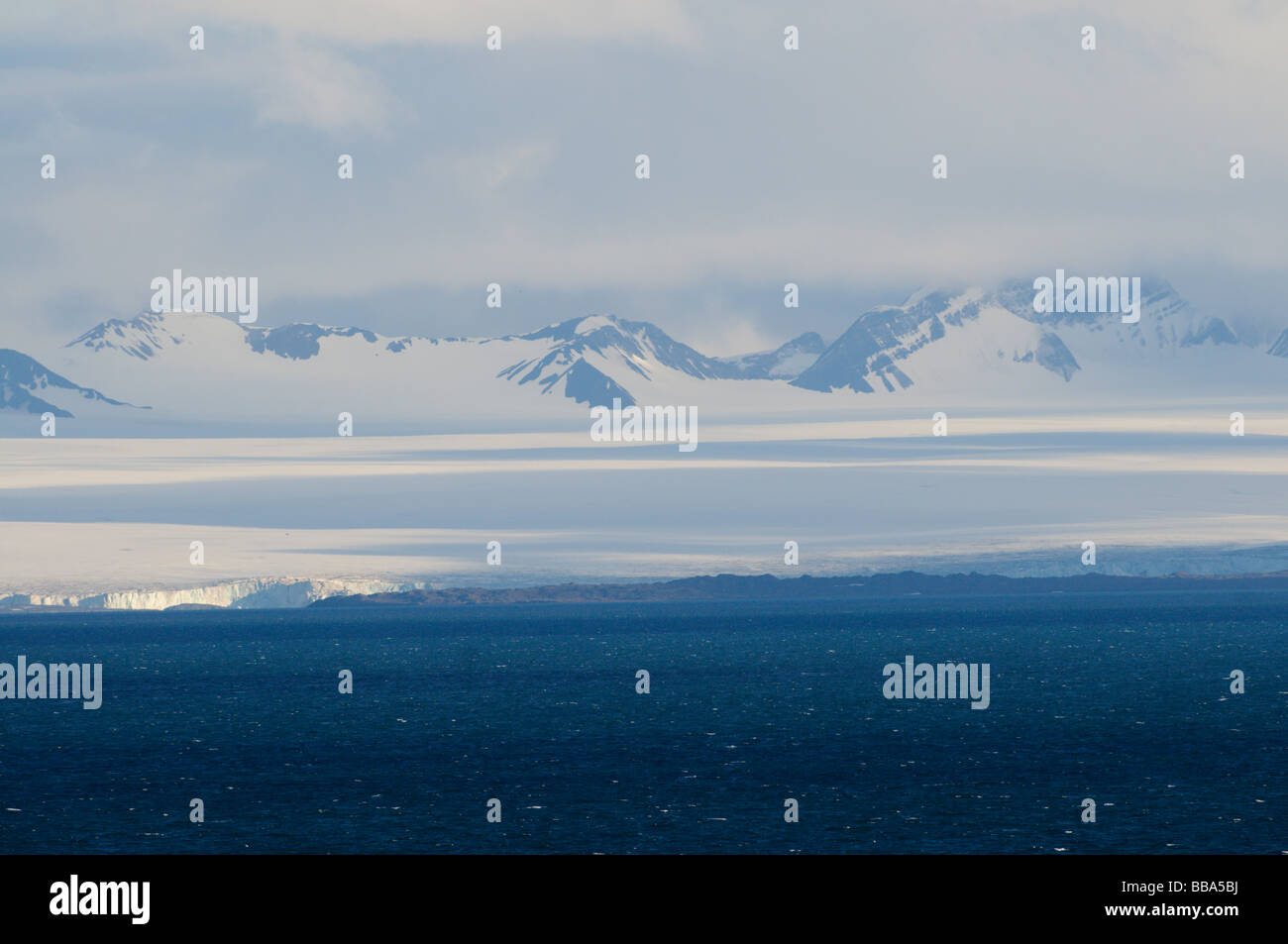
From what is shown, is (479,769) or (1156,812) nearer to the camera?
(1156,812)

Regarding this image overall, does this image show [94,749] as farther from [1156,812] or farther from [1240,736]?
[1240,736]

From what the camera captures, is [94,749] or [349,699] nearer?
[94,749]
